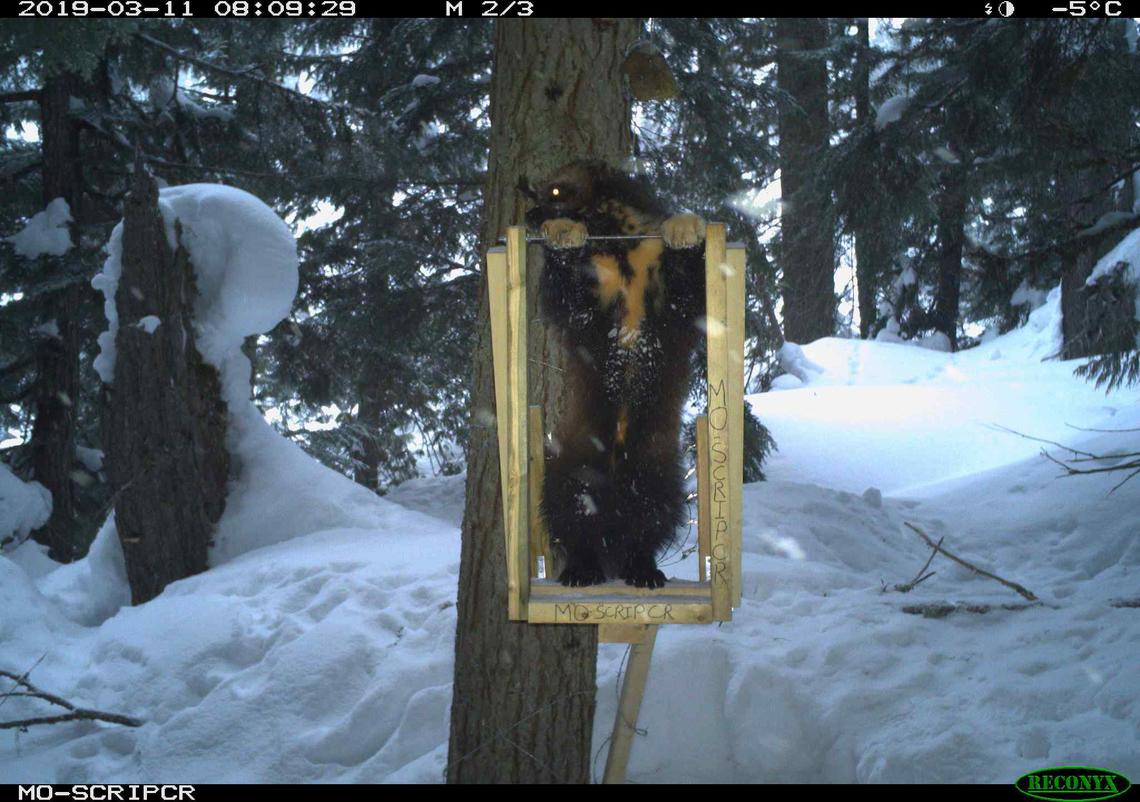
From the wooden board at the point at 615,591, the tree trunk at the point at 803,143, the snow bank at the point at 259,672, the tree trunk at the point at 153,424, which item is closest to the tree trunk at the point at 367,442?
the tree trunk at the point at 153,424

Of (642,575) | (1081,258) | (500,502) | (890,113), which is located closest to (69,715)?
(500,502)

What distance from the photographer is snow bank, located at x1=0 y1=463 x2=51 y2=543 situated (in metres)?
5.95

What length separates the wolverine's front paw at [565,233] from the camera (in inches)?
71.7

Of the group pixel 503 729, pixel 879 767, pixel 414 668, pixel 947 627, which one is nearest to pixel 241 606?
pixel 414 668

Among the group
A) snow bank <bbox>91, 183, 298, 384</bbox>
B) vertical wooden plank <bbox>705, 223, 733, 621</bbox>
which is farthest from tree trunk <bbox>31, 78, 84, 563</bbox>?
vertical wooden plank <bbox>705, 223, 733, 621</bbox>

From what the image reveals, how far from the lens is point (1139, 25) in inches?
234

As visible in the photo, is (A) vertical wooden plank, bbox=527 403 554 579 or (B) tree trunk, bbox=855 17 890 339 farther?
(B) tree trunk, bbox=855 17 890 339

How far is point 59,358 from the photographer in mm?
6422

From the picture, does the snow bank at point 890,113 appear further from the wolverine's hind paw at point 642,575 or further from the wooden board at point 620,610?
the wooden board at point 620,610

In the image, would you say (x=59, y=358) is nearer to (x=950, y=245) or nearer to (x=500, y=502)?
(x=500, y=502)

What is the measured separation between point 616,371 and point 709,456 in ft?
1.54

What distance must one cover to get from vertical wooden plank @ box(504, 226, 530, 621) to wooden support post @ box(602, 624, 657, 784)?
367 millimetres

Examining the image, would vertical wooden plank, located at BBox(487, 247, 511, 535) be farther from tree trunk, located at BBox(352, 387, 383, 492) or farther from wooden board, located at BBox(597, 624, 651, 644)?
tree trunk, located at BBox(352, 387, 383, 492)

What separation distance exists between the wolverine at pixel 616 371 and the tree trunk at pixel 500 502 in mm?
116
